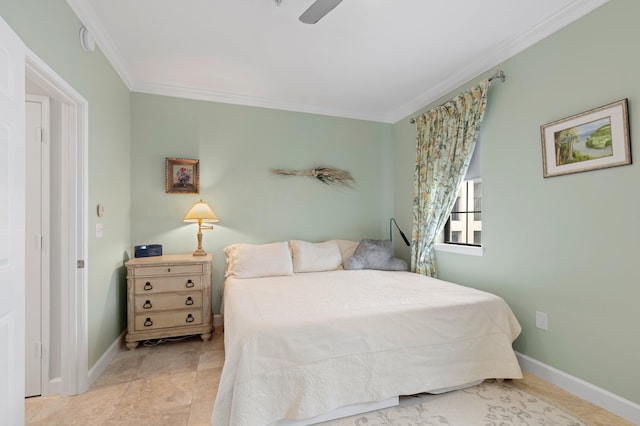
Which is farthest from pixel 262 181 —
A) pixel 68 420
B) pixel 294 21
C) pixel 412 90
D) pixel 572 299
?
pixel 572 299

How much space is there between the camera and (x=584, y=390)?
195 cm

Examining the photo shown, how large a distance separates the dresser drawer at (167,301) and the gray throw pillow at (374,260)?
1.64 meters

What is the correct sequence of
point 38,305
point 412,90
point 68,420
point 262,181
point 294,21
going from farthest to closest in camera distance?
point 262,181
point 412,90
point 294,21
point 38,305
point 68,420

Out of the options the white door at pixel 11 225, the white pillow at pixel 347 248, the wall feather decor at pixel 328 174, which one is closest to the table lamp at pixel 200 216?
the wall feather decor at pixel 328 174

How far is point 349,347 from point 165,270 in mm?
1972

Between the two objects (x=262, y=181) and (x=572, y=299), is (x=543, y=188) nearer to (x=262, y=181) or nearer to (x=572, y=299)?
(x=572, y=299)

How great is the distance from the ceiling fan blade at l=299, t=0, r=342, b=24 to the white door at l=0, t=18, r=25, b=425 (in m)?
1.35

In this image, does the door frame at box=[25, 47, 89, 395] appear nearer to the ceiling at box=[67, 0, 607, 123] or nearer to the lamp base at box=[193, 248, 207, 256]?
the ceiling at box=[67, 0, 607, 123]

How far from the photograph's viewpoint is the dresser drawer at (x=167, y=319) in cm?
272

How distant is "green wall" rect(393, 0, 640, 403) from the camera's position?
177cm

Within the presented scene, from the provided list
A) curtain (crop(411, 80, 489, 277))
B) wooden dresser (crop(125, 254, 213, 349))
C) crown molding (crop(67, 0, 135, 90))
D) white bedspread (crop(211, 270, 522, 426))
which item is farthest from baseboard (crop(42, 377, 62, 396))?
curtain (crop(411, 80, 489, 277))

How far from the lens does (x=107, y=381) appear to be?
2.20 metres

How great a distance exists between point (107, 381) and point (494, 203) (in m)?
3.47

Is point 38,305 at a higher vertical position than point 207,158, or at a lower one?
lower
